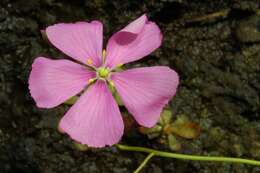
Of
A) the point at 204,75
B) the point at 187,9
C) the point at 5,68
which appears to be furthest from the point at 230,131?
the point at 5,68

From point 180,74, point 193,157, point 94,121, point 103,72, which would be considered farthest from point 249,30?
point 94,121

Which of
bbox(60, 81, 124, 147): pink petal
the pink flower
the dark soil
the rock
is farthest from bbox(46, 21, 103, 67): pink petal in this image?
the rock

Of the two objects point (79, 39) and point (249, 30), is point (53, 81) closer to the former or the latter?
point (79, 39)

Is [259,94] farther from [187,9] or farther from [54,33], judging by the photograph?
[54,33]

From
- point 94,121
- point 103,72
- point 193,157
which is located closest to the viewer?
point 94,121

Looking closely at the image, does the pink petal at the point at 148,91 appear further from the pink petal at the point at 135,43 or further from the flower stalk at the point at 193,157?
the flower stalk at the point at 193,157

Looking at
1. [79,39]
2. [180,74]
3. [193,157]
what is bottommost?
[193,157]
